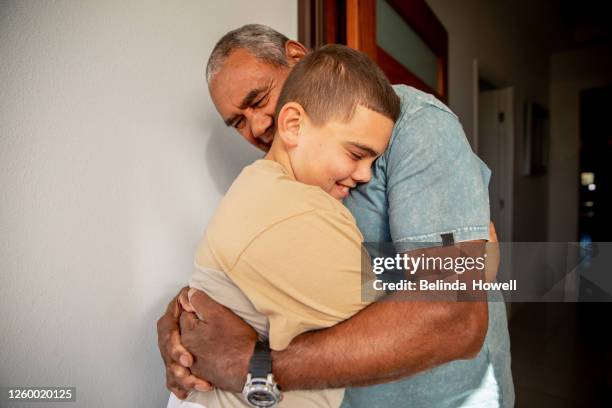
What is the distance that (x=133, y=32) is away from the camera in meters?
0.90

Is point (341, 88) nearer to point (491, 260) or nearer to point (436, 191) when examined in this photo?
point (436, 191)

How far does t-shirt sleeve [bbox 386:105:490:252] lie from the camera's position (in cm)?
57

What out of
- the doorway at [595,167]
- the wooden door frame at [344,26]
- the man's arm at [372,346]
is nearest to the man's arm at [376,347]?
the man's arm at [372,346]

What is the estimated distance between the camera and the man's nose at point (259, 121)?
91 cm

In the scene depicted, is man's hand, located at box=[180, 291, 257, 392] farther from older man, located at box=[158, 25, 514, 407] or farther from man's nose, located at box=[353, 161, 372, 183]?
man's nose, located at box=[353, 161, 372, 183]

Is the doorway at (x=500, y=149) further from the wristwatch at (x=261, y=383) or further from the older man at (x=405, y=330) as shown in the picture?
the wristwatch at (x=261, y=383)

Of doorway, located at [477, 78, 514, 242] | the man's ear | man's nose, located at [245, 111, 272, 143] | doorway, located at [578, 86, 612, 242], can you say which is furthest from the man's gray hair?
doorway, located at [578, 86, 612, 242]

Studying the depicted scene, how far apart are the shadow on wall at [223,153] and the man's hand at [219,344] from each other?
58cm

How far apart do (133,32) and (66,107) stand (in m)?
0.26

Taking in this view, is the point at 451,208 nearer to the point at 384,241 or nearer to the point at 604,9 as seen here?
the point at 384,241

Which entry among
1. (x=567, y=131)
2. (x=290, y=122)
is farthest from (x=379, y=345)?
(x=567, y=131)

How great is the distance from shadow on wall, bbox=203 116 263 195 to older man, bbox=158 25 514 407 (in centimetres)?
52

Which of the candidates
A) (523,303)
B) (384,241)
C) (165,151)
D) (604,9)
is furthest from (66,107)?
(604,9)

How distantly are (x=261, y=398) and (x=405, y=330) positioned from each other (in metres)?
0.24
